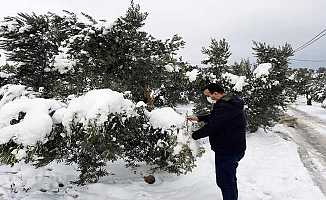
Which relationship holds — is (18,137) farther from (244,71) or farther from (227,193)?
(244,71)

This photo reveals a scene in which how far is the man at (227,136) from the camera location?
4.94 metres

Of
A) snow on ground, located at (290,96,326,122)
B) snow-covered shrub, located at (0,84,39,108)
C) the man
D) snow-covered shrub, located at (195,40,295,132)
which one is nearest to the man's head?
the man

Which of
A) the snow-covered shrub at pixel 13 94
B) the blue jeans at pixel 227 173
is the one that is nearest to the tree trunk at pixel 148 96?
the snow-covered shrub at pixel 13 94

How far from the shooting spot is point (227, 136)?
4.95m

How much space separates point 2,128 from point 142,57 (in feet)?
11.9

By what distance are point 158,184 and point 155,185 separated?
8 cm

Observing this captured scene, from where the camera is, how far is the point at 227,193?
5059mm

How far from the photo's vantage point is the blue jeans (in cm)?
499

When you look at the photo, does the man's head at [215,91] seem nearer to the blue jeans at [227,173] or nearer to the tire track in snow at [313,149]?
the blue jeans at [227,173]

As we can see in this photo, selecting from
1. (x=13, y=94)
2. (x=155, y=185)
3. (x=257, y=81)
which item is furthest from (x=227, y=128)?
(x=257, y=81)

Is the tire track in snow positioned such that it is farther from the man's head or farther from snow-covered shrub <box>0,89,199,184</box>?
snow-covered shrub <box>0,89,199,184</box>

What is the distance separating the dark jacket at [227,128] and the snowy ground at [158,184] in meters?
1.20

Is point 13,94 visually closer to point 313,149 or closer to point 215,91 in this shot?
point 215,91

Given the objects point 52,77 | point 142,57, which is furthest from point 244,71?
point 52,77
